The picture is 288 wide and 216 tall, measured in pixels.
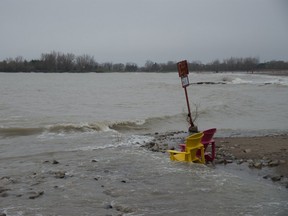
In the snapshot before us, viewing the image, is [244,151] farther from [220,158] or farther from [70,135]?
[70,135]

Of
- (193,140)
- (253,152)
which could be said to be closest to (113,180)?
(193,140)

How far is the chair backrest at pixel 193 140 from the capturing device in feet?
34.0

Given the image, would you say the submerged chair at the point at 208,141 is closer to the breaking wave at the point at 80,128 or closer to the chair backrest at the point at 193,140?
the chair backrest at the point at 193,140

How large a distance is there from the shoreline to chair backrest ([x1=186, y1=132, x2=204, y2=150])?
1.00 meters

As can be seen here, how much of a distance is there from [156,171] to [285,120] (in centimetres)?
1588

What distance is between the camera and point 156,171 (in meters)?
10.3

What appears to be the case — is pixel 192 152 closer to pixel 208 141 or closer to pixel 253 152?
pixel 208 141

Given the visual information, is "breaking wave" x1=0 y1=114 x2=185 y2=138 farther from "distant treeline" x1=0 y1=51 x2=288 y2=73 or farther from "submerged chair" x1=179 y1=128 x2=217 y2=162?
"distant treeline" x1=0 y1=51 x2=288 y2=73

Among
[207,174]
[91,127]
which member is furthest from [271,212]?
[91,127]

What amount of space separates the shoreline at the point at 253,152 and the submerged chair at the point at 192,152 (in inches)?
21.5

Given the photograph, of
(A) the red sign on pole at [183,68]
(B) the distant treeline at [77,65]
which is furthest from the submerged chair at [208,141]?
(B) the distant treeline at [77,65]

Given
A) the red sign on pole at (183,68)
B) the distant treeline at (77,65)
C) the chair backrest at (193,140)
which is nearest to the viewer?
the chair backrest at (193,140)

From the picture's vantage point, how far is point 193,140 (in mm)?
10430

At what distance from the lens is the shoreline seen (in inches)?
401
